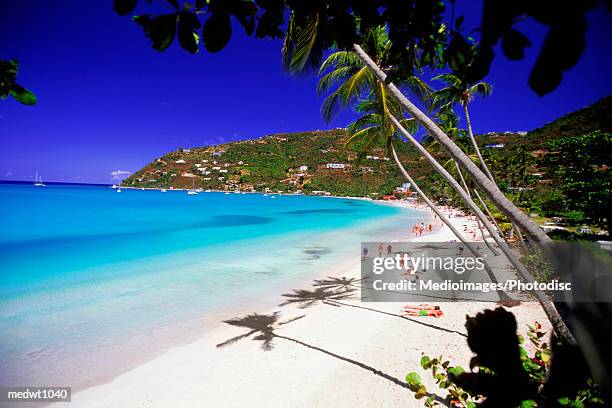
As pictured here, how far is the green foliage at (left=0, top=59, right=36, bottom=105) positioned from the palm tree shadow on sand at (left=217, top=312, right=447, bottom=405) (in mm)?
5277

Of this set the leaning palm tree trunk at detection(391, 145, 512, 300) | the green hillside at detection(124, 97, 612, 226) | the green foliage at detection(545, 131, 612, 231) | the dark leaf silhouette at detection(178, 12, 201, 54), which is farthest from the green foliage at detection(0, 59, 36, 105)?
the green hillside at detection(124, 97, 612, 226)

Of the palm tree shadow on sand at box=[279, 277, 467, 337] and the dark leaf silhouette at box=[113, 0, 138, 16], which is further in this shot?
the palm tree shadow on sand at box=[279, 277, 467, 337]

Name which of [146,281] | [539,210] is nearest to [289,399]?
[146,281]

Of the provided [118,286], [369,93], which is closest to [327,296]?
[369,93]

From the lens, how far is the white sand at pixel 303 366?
4.41 meters

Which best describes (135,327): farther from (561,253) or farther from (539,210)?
(539,210)

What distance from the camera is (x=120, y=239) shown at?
21.2m

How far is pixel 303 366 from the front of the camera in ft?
17.0

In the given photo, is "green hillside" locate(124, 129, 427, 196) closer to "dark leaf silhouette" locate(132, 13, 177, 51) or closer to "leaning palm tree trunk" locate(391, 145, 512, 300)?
"leaning palm tree trunk" locate(391, 145, 512, 300)

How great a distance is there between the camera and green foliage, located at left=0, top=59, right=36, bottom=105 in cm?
116

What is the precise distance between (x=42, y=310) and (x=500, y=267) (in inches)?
611

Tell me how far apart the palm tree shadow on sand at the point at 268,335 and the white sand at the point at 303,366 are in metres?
0.03

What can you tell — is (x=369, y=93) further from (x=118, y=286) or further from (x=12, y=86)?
(x=118, y=286)

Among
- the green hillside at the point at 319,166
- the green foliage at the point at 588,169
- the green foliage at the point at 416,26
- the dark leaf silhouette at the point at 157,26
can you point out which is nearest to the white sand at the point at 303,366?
the green foliage at the point at 416,26
